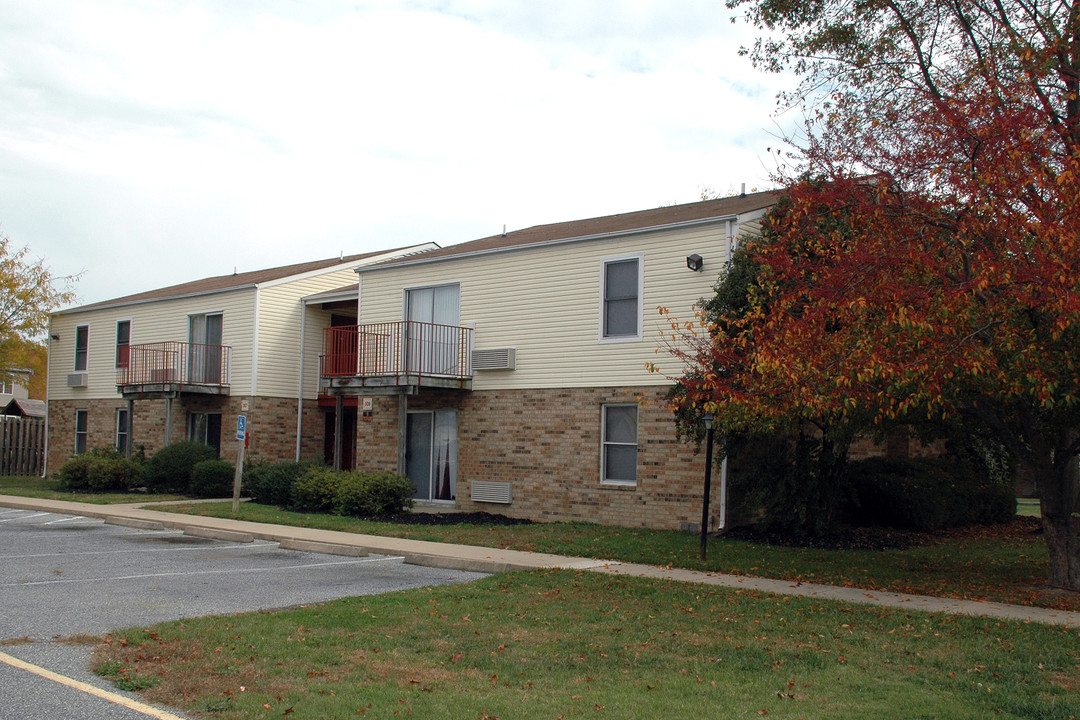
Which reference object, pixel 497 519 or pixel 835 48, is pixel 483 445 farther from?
pixel 835 48

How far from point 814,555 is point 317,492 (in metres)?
10.3

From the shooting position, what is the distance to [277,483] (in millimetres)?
21562

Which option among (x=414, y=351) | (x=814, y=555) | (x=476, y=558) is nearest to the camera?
(x=476, y=558)

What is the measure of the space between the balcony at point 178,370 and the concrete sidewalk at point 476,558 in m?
5.78

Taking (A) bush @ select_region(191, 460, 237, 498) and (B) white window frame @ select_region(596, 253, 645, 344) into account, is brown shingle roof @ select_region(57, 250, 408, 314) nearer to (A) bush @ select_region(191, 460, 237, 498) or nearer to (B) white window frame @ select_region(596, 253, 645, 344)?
(A) bush @ select_region(191, 460, 237, 498)

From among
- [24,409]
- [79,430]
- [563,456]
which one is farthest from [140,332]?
[24,409]

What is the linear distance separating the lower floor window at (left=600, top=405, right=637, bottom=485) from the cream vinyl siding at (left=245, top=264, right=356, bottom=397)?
11234 mm

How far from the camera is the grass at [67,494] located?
2239cm

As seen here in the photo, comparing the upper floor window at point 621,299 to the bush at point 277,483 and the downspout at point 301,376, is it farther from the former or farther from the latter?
the downspout at point 301,376

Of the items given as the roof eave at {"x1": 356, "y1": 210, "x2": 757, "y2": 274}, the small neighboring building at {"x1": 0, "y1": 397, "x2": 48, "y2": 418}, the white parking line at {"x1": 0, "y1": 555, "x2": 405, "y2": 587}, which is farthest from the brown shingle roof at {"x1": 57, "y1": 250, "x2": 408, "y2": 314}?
the small neighboring building at {"x1": 0, "y1": 397, "x2": 48, "y2": 418}

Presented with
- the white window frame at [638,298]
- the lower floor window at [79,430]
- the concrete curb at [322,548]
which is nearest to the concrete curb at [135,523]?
the concrete curb at [322,548]

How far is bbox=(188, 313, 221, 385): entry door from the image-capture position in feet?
88.0

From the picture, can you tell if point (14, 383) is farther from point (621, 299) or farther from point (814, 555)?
point (814, 555)

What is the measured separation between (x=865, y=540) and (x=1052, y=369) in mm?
7299
